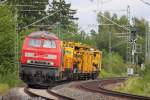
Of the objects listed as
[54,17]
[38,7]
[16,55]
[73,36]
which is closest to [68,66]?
[16,55]

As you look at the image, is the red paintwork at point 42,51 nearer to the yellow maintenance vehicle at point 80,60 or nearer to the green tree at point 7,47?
the yellow maintenance vehicle at point 80,60

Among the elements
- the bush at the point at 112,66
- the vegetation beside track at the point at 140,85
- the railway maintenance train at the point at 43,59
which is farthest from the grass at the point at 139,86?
the bush at the point at 112,66

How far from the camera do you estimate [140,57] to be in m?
97.1

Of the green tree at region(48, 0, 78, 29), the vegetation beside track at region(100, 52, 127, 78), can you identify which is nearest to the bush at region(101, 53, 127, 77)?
the vegetation beside track at region(100, 52, 127, 78)

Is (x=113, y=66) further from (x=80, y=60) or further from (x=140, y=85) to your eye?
(x=140, y=85)

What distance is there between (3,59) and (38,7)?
48582 millimetres

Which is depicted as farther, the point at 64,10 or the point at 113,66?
the point at 64,10

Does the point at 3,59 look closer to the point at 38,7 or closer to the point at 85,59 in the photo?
the point at 85,59

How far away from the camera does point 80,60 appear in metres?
45.0

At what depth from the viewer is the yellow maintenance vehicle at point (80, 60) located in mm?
39000

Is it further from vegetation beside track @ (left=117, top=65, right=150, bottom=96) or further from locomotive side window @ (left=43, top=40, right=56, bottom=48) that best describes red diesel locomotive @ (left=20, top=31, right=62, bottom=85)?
vegetation beside track @ (left=117, top=65, right=150, bottom=96)

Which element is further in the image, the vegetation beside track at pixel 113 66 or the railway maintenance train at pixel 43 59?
the vegetation beside track at pixel 113 66

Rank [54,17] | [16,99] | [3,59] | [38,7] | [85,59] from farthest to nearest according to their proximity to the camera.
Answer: [54,17]
[38,7]
[85,59]
[3,59]
[16,99]

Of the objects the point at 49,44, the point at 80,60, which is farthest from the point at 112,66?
the point at 49,44
